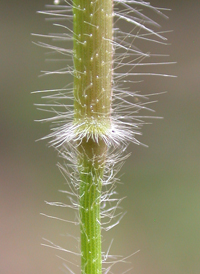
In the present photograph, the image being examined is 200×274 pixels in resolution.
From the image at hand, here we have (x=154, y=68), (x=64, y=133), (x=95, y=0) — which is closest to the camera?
(x=95, y=0)

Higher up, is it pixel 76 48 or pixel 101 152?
pixel 76 48

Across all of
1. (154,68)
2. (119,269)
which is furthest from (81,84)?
(119,269)

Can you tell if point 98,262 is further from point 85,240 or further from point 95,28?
point 95,28

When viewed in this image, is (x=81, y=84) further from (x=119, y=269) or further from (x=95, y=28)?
(x=119, y=269)

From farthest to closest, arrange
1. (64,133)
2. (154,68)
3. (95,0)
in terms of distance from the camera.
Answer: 1. (154,68)
2. (64,133)
3. (95,0)

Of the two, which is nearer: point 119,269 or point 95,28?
point 95,28

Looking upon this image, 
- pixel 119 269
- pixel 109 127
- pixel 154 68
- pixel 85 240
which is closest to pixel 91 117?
pixel 109 127

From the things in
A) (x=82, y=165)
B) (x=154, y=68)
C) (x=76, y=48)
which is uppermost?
(x=154, y=68)
